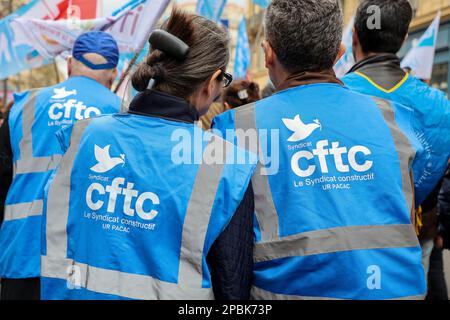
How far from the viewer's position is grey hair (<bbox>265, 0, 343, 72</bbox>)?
179 cm

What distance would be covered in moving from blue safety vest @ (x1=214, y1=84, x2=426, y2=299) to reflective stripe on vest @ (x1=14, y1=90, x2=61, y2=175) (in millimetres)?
1522

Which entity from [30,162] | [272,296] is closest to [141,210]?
[272,296]

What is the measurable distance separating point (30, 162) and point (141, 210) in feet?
5.32

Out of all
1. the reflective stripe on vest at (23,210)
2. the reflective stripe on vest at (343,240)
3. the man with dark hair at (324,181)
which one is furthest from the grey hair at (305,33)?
the reflective stripe on vest at (23,210)

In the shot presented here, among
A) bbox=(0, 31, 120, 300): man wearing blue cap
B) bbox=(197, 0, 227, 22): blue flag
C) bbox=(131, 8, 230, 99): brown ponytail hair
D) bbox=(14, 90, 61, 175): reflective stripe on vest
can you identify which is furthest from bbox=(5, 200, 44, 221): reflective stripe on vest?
bbox=(197, 0, 227, 22): blue flag

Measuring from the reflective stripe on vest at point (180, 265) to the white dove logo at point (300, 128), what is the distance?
0.26 metres

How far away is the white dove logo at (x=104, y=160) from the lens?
1.62 metres

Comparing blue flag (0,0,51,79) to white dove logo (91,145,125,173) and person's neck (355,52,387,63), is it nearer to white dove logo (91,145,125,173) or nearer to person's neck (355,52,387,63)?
person's neck (355,52,387,63)

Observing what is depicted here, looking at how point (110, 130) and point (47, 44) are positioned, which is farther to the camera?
point (47, 44)
